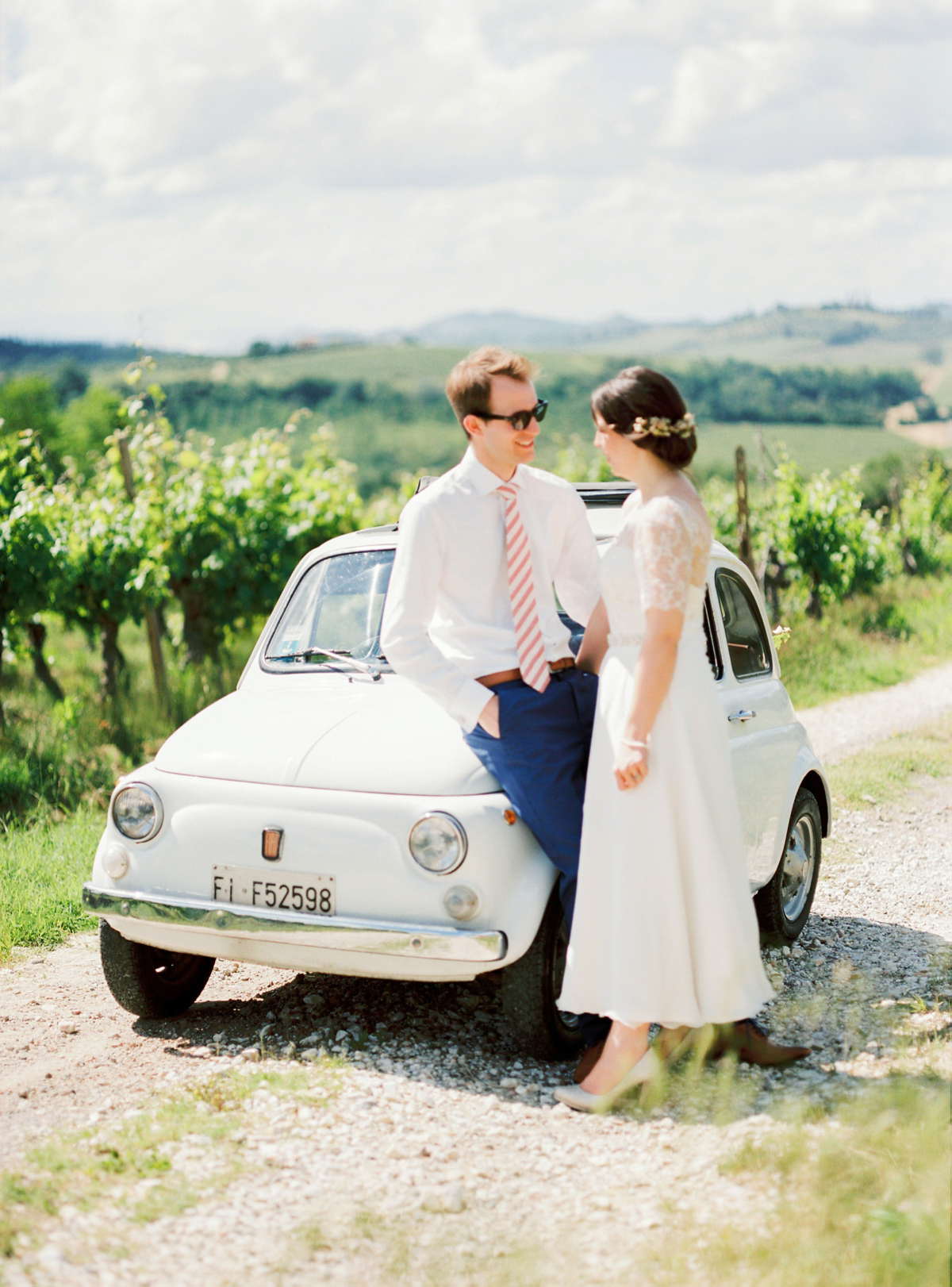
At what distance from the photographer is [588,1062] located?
410 centimetres

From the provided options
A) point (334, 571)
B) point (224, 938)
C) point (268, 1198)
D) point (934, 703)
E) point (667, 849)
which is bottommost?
point (934, 703)

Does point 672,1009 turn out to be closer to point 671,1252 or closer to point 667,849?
point 667,849

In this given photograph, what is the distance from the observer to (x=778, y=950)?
5.69 m

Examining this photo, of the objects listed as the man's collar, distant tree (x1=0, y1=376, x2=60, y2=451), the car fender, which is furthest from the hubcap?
distant tree (x1=0, y1=376, x2=60, y2=451)

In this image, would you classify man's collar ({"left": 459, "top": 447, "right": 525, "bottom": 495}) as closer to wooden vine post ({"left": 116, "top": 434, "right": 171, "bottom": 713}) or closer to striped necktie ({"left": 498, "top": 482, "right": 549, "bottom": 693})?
striped necktie ({"left": 498, "top": 482, "right": 549, "bottom": 693})

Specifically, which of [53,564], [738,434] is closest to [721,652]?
[53,564]

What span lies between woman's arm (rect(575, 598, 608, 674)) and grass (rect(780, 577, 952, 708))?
31.9ft

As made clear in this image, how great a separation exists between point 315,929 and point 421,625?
105cm

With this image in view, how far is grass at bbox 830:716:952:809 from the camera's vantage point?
8.98 meters

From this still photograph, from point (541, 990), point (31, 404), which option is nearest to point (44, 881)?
point (541, 990)

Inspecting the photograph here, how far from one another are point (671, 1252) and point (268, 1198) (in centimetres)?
108

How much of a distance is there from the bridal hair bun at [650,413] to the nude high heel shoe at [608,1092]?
193 centimetres

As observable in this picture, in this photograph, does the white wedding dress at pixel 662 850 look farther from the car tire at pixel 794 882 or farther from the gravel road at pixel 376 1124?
the car tire at pixel 794 882

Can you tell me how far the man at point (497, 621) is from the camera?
4.08 metres
